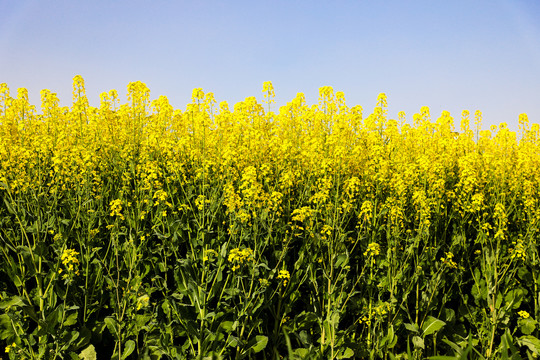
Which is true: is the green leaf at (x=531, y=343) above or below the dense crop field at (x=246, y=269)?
below

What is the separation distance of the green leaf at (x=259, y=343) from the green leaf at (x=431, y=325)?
4.77ft

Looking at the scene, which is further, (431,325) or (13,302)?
(431,325)

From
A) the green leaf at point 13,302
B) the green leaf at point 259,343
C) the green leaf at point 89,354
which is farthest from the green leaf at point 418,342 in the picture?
the green leaf at point 13,302

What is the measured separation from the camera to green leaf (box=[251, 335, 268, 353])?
315cm

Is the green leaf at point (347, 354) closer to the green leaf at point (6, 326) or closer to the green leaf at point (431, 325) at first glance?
the green leaf at point (431, 325)

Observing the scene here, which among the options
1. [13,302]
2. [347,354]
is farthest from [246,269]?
[13,302]

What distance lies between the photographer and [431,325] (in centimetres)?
345

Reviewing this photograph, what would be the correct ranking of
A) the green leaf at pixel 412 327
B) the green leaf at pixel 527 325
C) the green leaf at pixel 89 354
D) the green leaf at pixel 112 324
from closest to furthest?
the green leaf at pixel 112 324 → the green leaf at pixel 89 354 → the green leaf at pixel 412 327 → the green leaf at pixel 527 325

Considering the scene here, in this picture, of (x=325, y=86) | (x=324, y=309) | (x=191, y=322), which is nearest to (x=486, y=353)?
(x=324, y=309)

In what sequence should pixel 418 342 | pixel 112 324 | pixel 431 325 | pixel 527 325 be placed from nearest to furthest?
pixel 112 324
pixel 418 342
pixel 431 325
pixel 527 325

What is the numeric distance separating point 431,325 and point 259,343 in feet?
5.10

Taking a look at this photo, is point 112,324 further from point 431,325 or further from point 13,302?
point 431,325

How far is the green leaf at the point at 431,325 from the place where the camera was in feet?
11.2

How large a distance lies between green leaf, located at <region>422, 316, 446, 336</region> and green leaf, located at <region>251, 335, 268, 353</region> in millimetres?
1454
